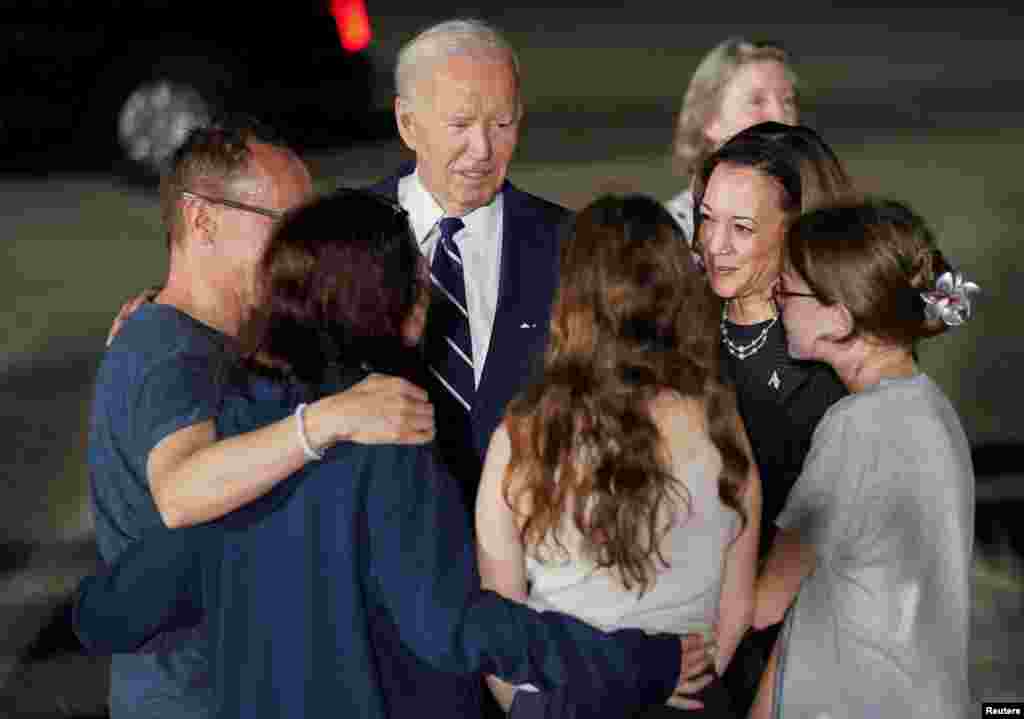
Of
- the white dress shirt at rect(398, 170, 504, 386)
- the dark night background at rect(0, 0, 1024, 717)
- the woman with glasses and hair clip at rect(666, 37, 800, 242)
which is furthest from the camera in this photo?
the dark night background at rect(0, 0, 1024, 717)

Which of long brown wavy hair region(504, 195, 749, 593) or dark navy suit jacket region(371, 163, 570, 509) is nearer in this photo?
long brown wavy hair region(504, 195, 749, 593)

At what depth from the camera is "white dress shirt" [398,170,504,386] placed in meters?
4.53

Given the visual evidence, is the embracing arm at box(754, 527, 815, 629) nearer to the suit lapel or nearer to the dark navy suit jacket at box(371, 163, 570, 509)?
the dark navy suit jacket at box(371, 163, 570, 509)

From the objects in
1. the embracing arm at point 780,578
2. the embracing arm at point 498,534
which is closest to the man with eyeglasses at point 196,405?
the embracing arm at point 498,534

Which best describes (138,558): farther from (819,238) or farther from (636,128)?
(636,128)

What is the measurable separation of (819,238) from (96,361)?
6.01 metres

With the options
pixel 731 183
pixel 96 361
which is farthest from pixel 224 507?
pixel 96 361

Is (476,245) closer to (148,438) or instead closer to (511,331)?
(511,331)

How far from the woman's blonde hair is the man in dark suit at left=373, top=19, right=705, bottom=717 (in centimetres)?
165

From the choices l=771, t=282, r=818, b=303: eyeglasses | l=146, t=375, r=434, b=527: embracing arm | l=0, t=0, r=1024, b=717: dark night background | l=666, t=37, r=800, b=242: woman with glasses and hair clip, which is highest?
l=666, t=37, r=800, b=242: woman with glasses and hair clip

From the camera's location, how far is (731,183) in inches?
174

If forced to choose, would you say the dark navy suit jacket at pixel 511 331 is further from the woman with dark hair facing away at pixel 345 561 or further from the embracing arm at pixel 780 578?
the woman with dark hair facing away at pixel 345 561

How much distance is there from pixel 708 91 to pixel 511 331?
6.88 feet

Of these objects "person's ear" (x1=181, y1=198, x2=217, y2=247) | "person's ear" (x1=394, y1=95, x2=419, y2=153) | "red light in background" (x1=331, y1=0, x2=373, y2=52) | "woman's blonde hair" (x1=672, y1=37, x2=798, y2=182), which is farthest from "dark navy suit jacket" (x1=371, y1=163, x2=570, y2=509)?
"red light in background" (x1=331, y1=0, x2=373, y2=52)
